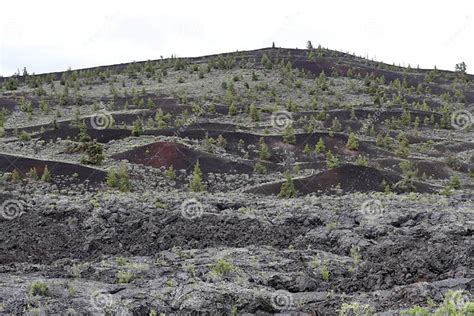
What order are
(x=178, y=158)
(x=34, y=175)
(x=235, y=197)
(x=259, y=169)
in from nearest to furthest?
(x=235, y=197), (x=34, y=175), (x=259, y=169), (x=178, y=158)

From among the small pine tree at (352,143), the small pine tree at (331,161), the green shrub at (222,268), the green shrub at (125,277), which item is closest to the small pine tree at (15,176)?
the green shrub at (125,277)

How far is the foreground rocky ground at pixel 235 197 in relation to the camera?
474 inches

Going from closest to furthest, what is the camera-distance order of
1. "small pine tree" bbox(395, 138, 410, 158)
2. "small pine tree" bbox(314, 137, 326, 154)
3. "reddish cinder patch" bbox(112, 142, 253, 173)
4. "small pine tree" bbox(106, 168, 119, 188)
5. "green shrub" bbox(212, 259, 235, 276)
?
1. "green shrub" bbox(212, 259, 235, 276)
2. "small pine tree" bbox(106, 168, 119, 188)
3. "reddish cinder patch" bbox(112, 142, 253, 173)
4. "small pine tree" bbox(314, 137, 326, 154)
5. "small pine tree" bbox(395, 138, 410, 158)

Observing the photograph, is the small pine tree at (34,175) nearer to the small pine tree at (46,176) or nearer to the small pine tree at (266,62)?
the small pine tree at (46,176)

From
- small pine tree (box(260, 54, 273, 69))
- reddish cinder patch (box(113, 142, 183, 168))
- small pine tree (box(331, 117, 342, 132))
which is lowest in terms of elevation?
reddish cinder patch (box(113, 142, 183, 168))

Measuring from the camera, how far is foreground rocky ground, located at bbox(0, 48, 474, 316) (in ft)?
39.5

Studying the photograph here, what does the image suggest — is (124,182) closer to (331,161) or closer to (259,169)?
(259,169)

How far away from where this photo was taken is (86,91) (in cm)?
5284

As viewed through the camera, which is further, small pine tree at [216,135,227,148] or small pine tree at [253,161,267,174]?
small pine tree at [216,135,227,148]

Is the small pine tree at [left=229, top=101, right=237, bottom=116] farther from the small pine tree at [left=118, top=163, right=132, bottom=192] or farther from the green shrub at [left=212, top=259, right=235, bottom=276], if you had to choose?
the green shrub at [left=212, top=259, right=235, bottom=276]

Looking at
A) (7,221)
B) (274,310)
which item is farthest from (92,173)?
(274,310)

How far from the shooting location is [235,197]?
23.2m

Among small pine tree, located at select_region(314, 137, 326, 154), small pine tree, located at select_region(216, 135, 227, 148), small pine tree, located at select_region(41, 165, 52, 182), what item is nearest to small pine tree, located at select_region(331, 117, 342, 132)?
small pine tree, located at select_region(314, 137, 326, 154)

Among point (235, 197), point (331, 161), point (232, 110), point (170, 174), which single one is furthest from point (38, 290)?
point (232, 110)
